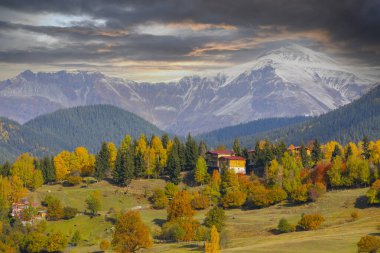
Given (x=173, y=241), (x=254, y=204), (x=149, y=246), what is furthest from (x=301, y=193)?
(x=149, y=246)

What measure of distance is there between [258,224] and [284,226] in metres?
8.73

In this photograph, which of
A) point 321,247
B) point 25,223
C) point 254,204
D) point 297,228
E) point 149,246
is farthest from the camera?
point 254,204

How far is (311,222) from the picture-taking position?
14225 cm

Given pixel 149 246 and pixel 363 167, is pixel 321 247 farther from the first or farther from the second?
pixel 363 167

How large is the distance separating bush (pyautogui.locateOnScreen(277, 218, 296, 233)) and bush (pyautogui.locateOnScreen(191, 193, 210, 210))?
39.1 meters

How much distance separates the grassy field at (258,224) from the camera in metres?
121

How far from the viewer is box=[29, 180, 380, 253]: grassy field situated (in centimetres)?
12069

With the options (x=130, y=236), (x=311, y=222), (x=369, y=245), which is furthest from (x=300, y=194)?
(x=369, y=245)

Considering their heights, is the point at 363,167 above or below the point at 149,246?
above

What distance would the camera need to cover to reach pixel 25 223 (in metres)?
169

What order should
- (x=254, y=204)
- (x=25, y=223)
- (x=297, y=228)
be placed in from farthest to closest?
(x=254, y=204) → (x=25, y=223) → (x=297, y=228)

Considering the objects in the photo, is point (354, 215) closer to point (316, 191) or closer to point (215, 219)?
point (316, 191)

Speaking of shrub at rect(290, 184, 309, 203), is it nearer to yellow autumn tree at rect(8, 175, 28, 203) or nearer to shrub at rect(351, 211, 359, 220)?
shrub at rect(351, 211, 359, 220)

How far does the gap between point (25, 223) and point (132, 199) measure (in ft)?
112
